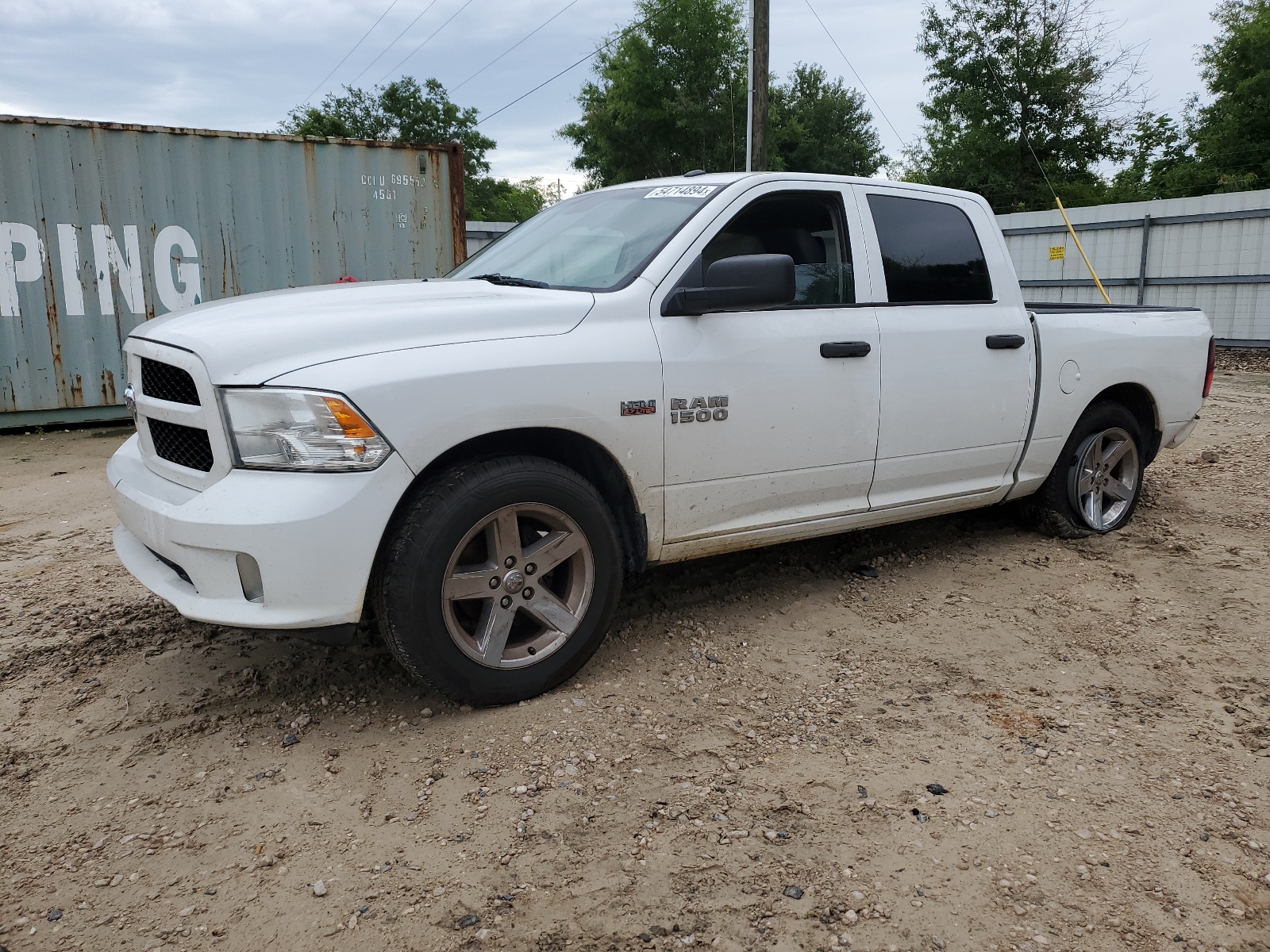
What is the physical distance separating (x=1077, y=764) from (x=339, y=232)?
8.68 m

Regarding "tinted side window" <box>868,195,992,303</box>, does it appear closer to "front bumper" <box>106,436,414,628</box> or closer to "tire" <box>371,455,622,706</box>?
"tire" <box>371,455,622,706</box>

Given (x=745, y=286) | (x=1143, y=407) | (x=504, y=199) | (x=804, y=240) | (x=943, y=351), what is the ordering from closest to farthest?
(x=745, y=286)
(x=804, y=240)
(x=943, y=351)
(x=1143, y=407)
(x=504, y=199)

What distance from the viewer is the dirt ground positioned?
221cm

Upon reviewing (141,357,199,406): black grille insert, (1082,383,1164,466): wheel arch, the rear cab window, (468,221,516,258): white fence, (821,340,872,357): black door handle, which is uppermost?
(468,221,516,258): white fence

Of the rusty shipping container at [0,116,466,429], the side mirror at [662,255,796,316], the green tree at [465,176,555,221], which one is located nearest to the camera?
the side mirror at [662,255,796,316]

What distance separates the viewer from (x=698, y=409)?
3.45 metres

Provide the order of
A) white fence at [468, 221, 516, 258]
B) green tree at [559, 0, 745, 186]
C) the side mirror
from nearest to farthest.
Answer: the side mirror, white fence at [468, 221, 516, 258], green tree at [559, 0, 745, 186]

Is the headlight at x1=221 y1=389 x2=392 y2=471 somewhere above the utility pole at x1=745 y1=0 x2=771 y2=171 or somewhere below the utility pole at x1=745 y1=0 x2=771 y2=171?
below

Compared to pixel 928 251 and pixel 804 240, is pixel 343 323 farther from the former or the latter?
pixel 928 251

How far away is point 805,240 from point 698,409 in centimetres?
105

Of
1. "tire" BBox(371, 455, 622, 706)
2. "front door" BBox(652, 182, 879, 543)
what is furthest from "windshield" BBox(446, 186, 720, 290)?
"tire" BBox(371, 455, 622, 706)

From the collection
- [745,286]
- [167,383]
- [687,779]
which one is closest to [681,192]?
[745,286]

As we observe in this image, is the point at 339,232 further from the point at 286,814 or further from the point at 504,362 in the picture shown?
the point at 286,814

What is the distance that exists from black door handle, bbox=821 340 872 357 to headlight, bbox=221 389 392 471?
6.12ft
